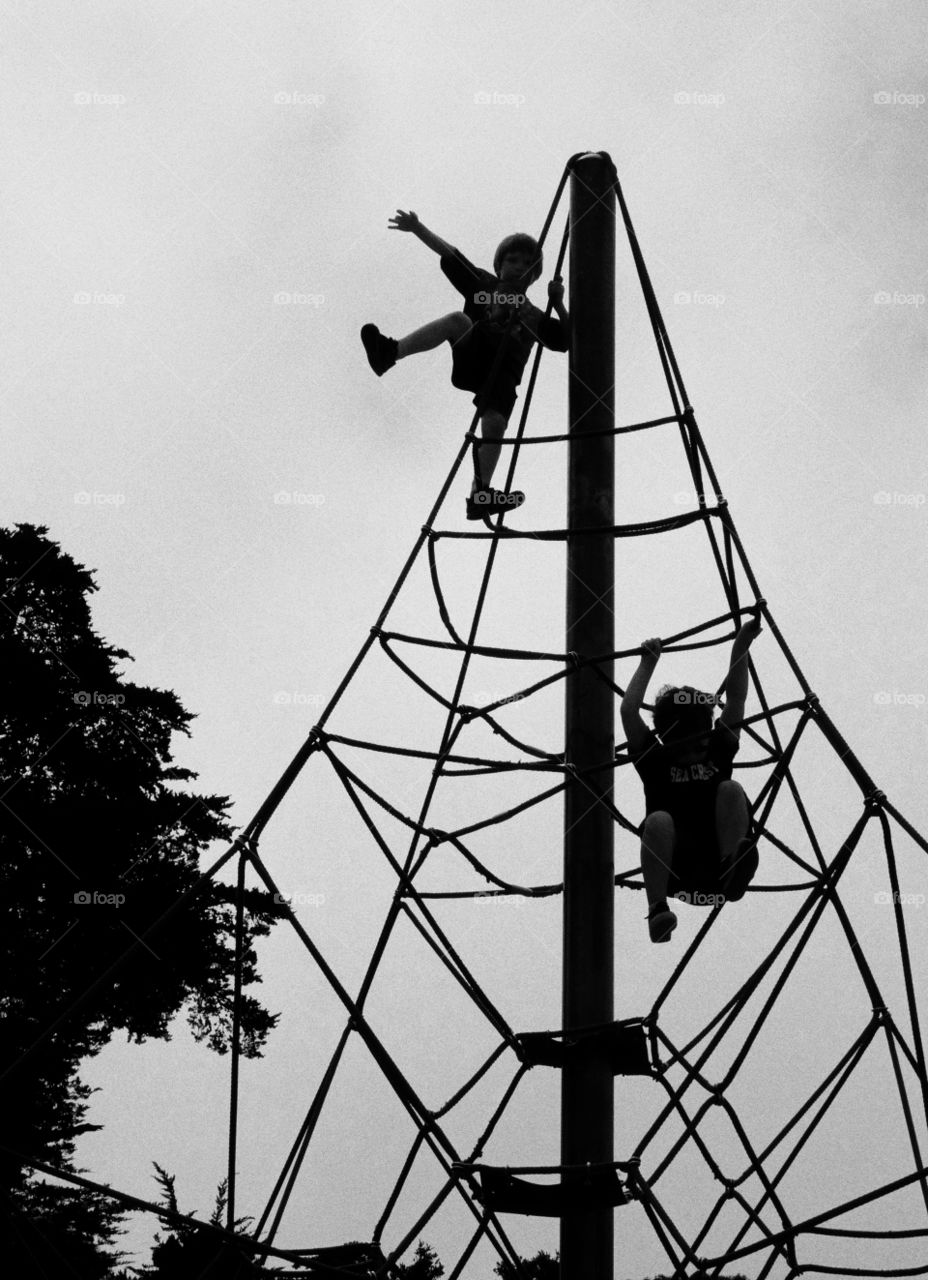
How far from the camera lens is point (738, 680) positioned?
674 centimetres

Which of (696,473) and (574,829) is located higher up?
(696,473)

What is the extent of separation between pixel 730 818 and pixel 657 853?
0.38m

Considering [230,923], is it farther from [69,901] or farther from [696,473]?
[696,473]

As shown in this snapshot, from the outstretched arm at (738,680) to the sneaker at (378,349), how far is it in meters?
2.28

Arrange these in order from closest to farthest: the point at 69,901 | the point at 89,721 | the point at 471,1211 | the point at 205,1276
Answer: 1. the point at 205,1276
2. the point at 471,1211
3. the point at 69,901
4. the point at 89,721

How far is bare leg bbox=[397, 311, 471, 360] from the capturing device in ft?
24.1

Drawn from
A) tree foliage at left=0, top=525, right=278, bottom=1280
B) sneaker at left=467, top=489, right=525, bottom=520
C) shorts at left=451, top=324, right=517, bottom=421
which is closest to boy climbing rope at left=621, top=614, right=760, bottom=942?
sneaker at left=467, top=489, right=525, bottom=520

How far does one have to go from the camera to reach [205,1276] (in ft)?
18.3

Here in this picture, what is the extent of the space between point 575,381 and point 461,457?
2.57ft

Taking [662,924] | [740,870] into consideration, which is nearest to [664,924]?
[662,924]

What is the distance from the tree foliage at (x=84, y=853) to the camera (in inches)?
669

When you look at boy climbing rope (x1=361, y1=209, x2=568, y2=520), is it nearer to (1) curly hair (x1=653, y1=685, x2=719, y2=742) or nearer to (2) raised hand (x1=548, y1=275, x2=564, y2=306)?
(2) raised hand (x1=548, y1=275, x2=564, y2=306)

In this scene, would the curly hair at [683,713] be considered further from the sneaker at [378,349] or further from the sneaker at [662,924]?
the sneaker at [378,349]

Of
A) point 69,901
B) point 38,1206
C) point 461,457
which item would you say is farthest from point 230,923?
point 461,457
